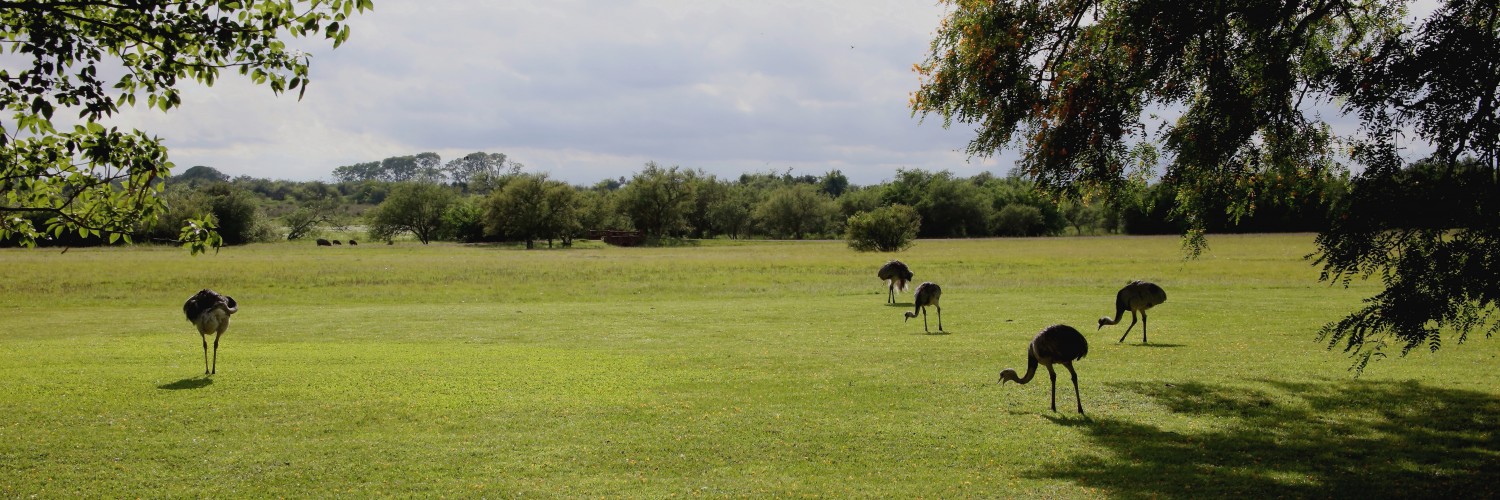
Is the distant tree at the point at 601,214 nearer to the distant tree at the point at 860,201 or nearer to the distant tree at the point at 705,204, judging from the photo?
the distant tree at the point at 705,204

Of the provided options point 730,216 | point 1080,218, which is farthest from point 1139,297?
point 1080,218

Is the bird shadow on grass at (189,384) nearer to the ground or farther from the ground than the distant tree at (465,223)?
nearer to the ground

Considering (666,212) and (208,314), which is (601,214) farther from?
(208,314)

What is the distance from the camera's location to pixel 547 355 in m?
17.3

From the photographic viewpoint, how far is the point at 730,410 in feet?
38.3

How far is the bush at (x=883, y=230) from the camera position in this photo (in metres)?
78.7

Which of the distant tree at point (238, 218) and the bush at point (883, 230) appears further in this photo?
the distant tree at point (238, 218)

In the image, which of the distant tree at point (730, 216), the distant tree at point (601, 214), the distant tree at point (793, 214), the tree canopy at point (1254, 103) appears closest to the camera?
the tree canopy at point (1254, 103)

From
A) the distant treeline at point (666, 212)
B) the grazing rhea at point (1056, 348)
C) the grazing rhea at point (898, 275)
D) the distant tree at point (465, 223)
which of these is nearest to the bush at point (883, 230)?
the distant treeline at point (666, 212)

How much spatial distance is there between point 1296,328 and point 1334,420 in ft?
35.8

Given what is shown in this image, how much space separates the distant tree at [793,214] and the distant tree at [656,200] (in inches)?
746

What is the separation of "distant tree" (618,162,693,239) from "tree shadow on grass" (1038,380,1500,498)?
120 m

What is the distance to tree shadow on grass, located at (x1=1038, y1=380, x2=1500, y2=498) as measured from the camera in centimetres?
838

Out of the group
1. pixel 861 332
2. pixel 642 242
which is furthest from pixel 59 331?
pixel 642 242
